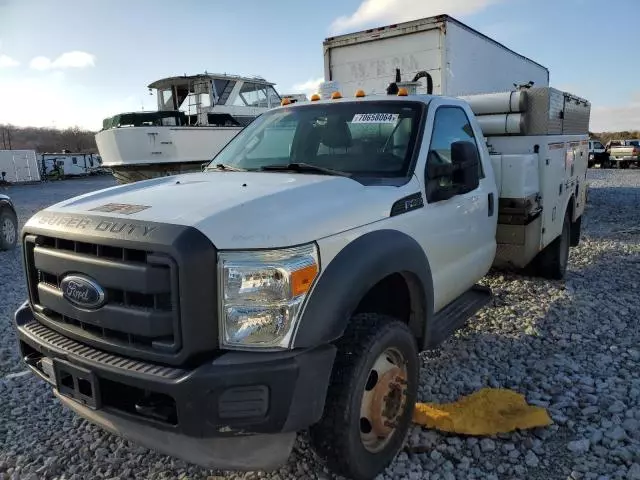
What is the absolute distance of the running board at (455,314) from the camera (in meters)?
3.34

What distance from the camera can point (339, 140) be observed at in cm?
362

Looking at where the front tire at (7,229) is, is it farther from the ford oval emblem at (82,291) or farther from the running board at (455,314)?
the running board at (455,314)

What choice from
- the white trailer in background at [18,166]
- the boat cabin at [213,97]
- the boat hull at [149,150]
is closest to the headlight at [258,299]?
the boat hull at [149,150]

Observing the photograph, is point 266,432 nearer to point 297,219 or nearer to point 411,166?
point 297,219

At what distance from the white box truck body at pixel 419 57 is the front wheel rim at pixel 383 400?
5.92m

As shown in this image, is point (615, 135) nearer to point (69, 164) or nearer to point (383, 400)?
point (69, 164)

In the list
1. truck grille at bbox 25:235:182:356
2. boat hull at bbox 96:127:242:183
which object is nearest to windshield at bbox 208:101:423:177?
truck grille at bbox 25:235:182:356

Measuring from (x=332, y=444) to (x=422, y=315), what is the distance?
103cm

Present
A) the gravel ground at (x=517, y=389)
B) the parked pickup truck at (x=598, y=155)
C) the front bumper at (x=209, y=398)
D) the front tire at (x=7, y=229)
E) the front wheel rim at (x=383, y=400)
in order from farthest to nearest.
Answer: the parked pickup truck at (x=598, y=155) → the front tire at (x=7, y=229) → the gravel ground at (x=517, y=389) → the front wheel rim at (x=383, y=400) → the front bumper at (x=209, y=398)

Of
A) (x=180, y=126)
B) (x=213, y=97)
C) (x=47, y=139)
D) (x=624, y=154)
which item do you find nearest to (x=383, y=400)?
(x=180, y=126)

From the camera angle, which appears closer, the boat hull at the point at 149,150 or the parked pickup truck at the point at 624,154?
the boat hull at the point at 149,150

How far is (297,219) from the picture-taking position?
7.73 feet

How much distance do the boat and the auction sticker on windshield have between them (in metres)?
6.68

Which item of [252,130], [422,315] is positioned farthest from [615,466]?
[252,130]
